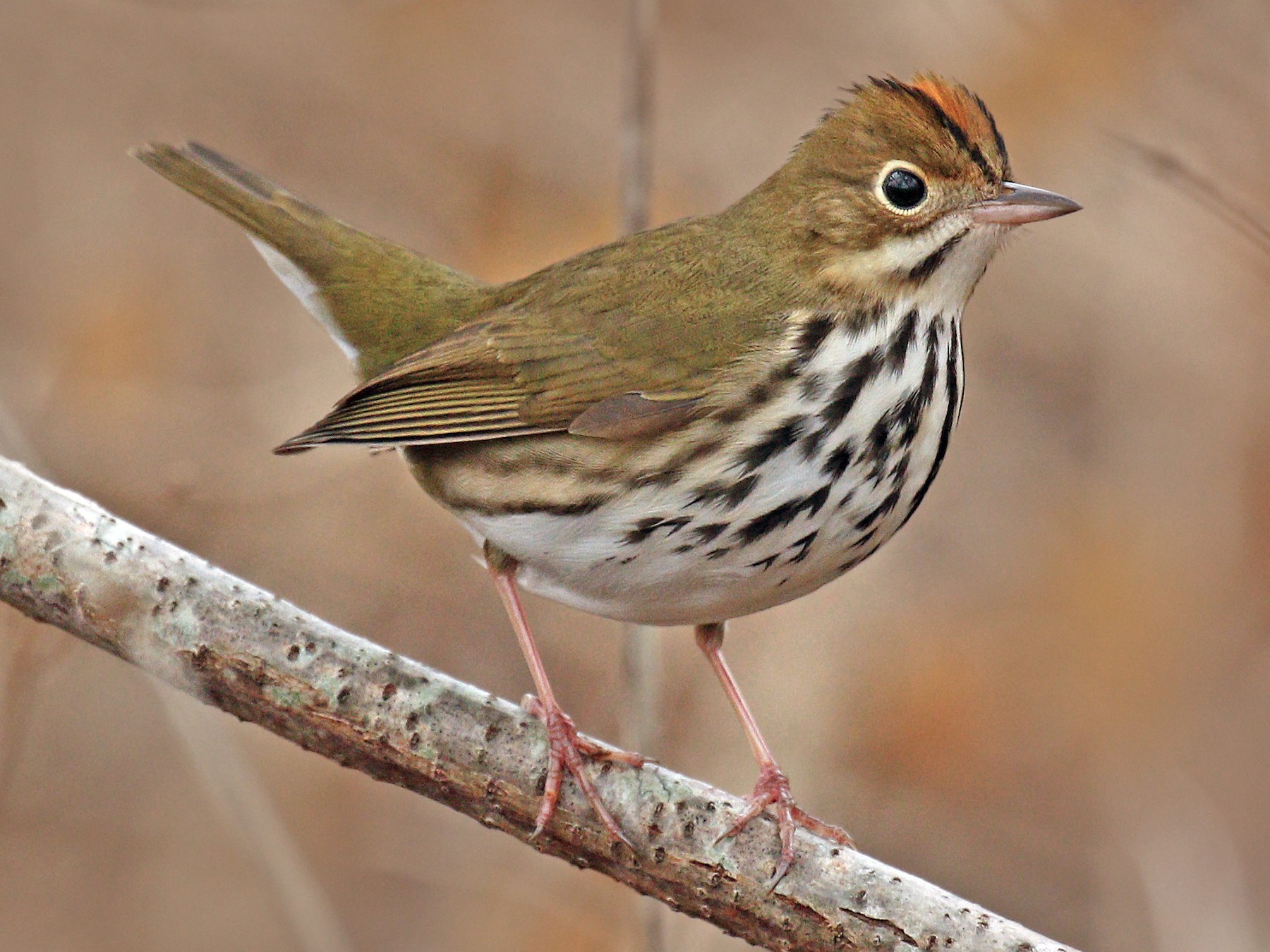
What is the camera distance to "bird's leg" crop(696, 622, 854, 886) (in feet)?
12.2

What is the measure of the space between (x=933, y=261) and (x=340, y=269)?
6.46 feet

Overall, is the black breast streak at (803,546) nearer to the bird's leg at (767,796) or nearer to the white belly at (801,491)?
the white belly at (801,491)

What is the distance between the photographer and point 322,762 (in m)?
7.45

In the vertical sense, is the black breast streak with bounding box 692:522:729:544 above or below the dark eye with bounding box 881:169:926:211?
below

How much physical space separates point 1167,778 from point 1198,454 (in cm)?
158

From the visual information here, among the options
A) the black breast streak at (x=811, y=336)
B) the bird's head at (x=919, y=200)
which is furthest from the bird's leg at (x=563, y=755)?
the bird's head at (x=919, y=200)

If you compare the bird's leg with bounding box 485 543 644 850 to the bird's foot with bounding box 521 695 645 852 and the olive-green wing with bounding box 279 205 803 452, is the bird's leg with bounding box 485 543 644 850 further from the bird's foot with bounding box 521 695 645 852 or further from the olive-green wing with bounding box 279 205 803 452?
the olive-green wing with bounding box 279 205 803 452

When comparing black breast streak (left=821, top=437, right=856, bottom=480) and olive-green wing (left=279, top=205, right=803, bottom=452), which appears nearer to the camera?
black breast streak (left=821, top=437, right=856, bottom=480)

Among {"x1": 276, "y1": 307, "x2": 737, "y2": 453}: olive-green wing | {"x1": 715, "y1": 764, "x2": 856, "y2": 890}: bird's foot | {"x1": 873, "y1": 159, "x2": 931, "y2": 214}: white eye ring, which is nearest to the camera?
{"x1": 715, "y1": 764, "x2": 856, "y2": 890}: bird's foot

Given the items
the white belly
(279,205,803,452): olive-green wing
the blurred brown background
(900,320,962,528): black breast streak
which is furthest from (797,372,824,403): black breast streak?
the blurred brown background

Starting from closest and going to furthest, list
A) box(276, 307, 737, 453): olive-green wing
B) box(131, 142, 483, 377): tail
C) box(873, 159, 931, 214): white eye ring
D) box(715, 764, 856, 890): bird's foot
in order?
1. box(715, 764, 856, 890): bird's foot
2. box(873, 159, 931, 214): white eye ring
3. box(276, 307, 737, 453): olive-green wing
4. box(131, 142, 483, 377): tail

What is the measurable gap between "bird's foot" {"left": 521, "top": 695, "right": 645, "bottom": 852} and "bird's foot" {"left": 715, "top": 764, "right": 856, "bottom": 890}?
0.94ft

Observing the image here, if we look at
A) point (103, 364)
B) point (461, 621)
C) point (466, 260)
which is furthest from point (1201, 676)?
point (103, 364)

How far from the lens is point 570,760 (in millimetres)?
3883
